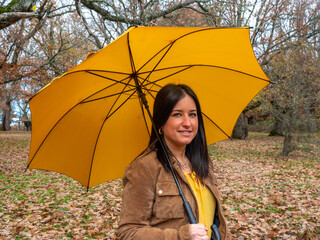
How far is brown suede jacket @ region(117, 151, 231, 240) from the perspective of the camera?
1.50 meters

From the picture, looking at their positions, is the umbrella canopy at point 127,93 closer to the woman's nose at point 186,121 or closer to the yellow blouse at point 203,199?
the woman's nose at point 186,121

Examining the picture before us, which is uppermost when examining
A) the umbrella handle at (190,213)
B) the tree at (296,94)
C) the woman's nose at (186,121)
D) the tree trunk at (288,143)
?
the tree at (296,94)

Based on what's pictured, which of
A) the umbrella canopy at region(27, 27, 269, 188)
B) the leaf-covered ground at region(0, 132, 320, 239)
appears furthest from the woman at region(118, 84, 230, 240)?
the leaf-covered ground at region(0, 132, 320, 239)

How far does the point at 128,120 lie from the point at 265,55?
16441mm

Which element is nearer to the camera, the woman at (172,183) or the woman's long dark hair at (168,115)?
the woman at (172,183)

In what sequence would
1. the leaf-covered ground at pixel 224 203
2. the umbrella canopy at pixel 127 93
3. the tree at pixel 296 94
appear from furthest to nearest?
the tree at pixel 296 94
the leaf-covered ground at pixel 224 203
the umbrella canopy at pixel 127 93

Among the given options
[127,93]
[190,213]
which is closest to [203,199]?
[190,213]

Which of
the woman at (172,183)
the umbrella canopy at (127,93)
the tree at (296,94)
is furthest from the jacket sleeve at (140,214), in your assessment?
the tree at (296,94)

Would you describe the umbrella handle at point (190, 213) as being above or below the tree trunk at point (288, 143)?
above

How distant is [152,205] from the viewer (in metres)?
1.54

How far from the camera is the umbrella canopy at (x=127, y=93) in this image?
1988 mm

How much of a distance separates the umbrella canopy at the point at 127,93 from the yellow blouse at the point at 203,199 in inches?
32.9

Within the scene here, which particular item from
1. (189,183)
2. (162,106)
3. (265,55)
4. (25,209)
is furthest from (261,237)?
(265,55)

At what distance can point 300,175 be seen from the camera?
8.63 m
